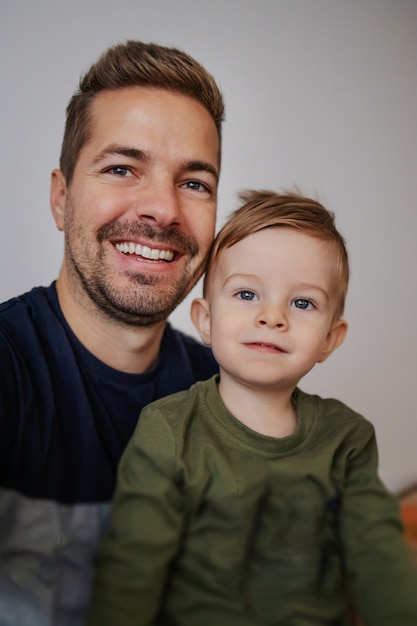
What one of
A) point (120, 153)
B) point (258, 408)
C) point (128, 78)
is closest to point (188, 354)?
point (258, 408)

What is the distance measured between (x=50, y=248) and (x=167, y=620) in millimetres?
650

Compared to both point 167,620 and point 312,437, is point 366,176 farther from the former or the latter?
point 167,620

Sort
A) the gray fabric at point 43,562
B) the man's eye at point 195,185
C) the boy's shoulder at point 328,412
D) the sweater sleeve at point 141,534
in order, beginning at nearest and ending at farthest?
the sweater sleeve at point 141,534 → the gray fabric at point 43,562 → the boy's shoulder at point 328,412 → the man's eye at point 195,185

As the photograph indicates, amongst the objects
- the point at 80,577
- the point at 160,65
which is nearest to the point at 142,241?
the point at 160,65

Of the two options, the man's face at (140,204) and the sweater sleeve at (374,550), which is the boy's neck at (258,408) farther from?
the man's face at (140,204)

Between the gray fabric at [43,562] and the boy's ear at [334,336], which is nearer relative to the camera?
the gray fabric at [43,562]

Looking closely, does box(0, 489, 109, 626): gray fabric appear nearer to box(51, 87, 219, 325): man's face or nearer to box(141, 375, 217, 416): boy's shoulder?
box(141, 375, 217, 416): boy's shoulder

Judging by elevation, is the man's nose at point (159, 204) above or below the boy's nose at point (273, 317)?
above

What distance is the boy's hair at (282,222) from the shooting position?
3.31 ft

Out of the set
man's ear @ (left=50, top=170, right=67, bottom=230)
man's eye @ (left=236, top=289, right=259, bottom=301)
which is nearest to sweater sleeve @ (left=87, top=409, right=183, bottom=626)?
man's eye @ (left=236, top=289, right=259, bottom=301)

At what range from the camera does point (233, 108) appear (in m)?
1.25

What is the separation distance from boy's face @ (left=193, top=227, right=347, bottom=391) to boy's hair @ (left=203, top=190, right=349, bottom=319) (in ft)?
0.04

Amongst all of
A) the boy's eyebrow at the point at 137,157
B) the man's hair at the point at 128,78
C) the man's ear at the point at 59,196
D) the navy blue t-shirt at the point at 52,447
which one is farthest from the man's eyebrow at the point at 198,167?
the navy blue t-shirt at the point at 52,447

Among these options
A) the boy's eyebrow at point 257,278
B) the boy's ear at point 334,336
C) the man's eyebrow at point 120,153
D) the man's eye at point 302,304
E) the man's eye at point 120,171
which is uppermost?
the man's eyebrow at point 120,153
